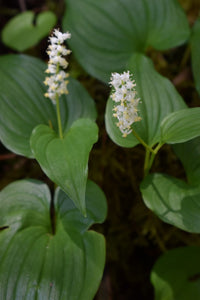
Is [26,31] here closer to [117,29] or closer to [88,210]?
[117,29]

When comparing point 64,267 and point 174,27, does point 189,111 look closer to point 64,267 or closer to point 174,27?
point 64,267

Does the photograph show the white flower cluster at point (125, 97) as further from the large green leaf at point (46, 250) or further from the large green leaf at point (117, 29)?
the large green leaf at point (117, 29)

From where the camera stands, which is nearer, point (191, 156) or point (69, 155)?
point (69, 155)

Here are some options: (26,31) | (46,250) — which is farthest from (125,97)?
(26,31)

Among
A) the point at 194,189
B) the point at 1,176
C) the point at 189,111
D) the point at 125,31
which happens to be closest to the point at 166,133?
the point at 189,111

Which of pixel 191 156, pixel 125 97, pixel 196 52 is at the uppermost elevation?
pixel 125 97

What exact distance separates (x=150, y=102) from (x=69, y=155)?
1.63 ft

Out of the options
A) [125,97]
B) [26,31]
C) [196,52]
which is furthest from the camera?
[26,31]

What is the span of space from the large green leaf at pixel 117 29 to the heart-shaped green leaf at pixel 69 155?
0.62 meters

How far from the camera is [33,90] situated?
1.54m

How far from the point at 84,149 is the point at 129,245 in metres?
0.95

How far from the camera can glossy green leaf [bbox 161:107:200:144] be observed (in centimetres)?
110

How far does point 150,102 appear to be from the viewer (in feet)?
4.52

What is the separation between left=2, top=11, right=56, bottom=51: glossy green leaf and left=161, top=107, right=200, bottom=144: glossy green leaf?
143 cm
